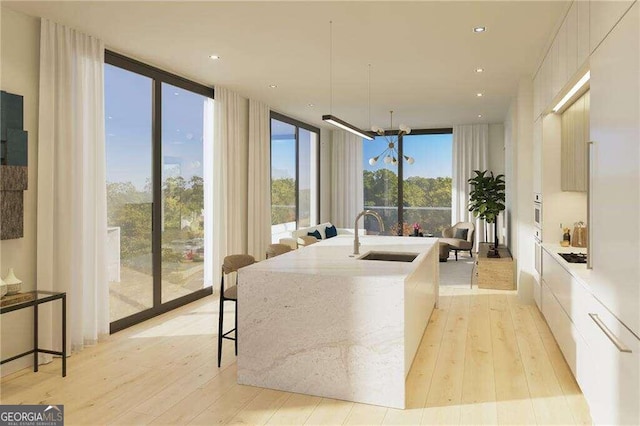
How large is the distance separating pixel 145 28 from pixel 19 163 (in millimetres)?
1506

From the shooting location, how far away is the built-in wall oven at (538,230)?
4842 millimetres

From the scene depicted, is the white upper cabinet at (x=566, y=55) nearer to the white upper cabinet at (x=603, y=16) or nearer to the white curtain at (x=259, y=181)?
the white upper cabinet at (x=603, y=16)

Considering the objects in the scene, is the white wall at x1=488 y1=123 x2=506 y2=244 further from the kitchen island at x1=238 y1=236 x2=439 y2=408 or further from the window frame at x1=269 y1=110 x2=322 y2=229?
the kitchen island at x1=238 y1=236 x2=439 y2=408

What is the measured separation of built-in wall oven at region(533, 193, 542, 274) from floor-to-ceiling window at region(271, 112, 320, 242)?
429 centimetres

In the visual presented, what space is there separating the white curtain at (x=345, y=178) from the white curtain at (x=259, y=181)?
11.0 feet

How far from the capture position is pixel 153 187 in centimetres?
514

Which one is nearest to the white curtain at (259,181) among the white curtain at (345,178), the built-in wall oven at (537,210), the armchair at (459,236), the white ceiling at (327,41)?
the white ceiling at (327,41)

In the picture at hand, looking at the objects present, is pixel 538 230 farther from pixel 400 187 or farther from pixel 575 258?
pixel 400 187

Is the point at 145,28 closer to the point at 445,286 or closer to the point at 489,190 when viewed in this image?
the point at 445,286

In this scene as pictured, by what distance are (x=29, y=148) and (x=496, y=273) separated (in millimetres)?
5596

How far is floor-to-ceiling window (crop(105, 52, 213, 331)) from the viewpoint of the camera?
4.74 meters

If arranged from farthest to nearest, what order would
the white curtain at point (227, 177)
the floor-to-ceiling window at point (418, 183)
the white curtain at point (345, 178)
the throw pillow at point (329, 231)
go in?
1. the white curtain at point (345, 178)
2. the floor-to-ceiling window at point (418, 183)
3. the throw pillow at point (329, 231)
4. the white curtain at point (227, 177)

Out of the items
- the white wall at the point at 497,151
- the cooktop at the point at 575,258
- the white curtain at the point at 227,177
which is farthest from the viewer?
the white wall at the point at 497,151

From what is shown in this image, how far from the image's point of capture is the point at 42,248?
147 inches
